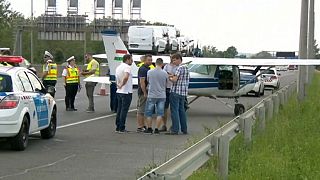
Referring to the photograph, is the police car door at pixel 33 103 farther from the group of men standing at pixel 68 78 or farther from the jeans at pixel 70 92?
the jeans at pixel 70 92

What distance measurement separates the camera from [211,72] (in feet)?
71.2

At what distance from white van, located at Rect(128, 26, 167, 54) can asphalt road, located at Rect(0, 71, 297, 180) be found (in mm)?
17365

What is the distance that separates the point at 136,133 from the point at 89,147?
280 centimetres

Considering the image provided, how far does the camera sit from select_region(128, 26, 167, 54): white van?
3550cm

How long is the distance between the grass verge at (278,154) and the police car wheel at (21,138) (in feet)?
12.2

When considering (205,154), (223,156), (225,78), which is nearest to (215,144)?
(223,156)

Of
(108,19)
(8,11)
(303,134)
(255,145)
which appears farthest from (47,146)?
(8,11)

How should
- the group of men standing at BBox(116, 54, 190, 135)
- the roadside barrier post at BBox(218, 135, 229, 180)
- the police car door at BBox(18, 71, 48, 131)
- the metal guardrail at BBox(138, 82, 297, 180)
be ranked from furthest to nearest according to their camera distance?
the group of men standing at BBox(116, 54, 190, 135), the police car door at BBox(18, 71, 48, 131), the roadside barrier post at BBox(218, 135, 229, 180), the metal guardrail at BBox(138, 82, 297, 180)

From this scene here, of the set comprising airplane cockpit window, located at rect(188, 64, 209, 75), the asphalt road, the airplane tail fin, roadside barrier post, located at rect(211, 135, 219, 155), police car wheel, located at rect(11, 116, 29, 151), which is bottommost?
the asphalt road

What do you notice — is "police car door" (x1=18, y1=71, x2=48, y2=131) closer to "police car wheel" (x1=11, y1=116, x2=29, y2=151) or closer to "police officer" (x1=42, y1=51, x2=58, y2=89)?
"police car wheel" (x1=11, y1=116, x2=29, y2=151)

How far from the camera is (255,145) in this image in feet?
35.6

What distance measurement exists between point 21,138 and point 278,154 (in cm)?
445

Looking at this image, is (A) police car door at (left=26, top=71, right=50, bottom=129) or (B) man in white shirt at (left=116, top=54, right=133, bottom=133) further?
(B) man in white shirt at (left=116, top=54, right=133, bottom=133)

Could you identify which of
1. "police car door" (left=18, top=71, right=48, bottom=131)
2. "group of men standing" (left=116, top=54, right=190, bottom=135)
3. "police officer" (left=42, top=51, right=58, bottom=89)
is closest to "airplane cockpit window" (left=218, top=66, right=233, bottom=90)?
"police officer" (left=42, top=51, right=58, bottom=89)
